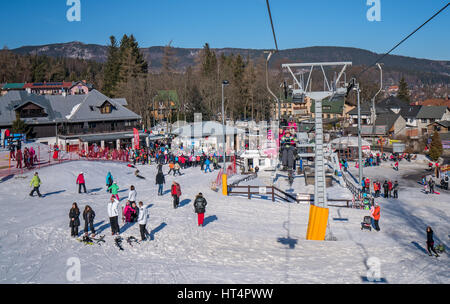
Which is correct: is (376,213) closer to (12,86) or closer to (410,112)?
(410,112)

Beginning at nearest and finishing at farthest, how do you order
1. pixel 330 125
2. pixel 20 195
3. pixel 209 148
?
1. pixel 20 195
2. pixel 209 148
3. pixel 330 125

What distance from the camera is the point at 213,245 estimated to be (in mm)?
13773

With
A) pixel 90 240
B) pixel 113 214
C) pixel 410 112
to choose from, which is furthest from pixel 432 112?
pixel 90 240

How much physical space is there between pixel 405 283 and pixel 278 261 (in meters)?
3.57

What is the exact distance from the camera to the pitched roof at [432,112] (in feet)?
279

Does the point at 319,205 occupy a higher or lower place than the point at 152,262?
higher

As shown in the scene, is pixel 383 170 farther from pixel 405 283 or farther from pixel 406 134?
pixel 406 134

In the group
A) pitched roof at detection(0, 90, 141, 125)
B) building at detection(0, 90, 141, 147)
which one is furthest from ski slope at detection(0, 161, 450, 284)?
pitched roof at detection(0, 90, 141, 125)

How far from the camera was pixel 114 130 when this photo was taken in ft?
167

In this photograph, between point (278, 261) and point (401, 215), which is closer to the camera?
point (278, 261)

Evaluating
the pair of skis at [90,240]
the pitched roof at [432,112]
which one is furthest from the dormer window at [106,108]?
the pitched roof at [432,112]

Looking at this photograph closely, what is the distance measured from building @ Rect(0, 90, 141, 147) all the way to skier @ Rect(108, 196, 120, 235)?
33790mm

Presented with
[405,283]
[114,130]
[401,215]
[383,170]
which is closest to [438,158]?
[383,170]

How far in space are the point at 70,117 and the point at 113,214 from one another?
3751cm
